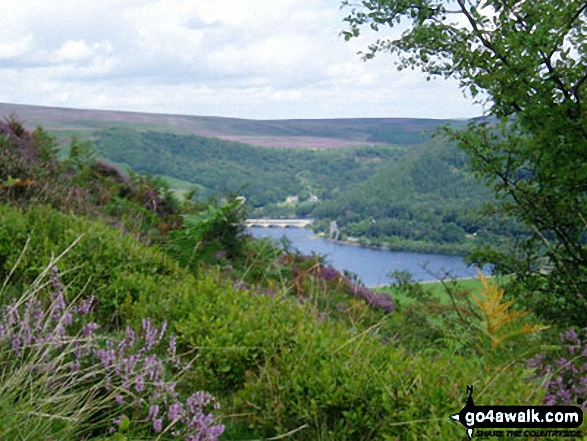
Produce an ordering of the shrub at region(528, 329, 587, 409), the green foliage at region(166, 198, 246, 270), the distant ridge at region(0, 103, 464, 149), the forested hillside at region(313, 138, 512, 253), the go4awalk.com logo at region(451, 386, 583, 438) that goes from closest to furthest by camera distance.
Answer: the go4awalk.com logo at region(451, 386, 583, 438)
the shrub at region(528, 329, 587, 409)
the green foliage at region(166, 198, 246, 270)
the forested hillside at region(313, 138, 512, 253)
the distant ridge at region(0, 103, 464, 149)

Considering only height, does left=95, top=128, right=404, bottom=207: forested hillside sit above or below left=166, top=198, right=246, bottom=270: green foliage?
below

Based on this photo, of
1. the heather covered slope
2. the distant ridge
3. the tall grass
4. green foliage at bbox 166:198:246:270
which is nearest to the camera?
the tall grass

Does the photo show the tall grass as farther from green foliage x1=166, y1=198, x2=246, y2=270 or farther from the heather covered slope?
green foliage x1=166, y1=198, x2=246, y2=270

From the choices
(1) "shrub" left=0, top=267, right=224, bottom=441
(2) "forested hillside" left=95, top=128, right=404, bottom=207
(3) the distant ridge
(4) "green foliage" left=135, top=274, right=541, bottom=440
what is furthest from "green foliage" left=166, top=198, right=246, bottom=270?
(3) the distant ridge

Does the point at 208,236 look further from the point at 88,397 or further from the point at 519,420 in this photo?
the point at 519,420

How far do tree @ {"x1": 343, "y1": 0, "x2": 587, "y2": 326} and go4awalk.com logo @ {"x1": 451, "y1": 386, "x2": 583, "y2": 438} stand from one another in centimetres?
305

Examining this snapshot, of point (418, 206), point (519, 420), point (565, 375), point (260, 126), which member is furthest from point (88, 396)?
point (260, 126)

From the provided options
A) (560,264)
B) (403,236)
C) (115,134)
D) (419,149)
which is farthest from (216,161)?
(560,264)

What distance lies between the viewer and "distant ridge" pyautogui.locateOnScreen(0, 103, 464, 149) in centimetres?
6094

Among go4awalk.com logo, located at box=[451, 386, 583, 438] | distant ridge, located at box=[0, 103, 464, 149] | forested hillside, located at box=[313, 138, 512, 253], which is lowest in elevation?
forested hillside, located at box=[313, 138, 512, 253]

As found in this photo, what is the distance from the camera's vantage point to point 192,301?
160 inches

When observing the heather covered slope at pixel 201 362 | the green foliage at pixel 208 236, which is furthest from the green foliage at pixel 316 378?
the green foliage at pixel 208 236

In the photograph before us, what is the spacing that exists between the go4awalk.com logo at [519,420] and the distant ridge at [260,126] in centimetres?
5128

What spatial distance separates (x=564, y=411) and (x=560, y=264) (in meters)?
3.61
